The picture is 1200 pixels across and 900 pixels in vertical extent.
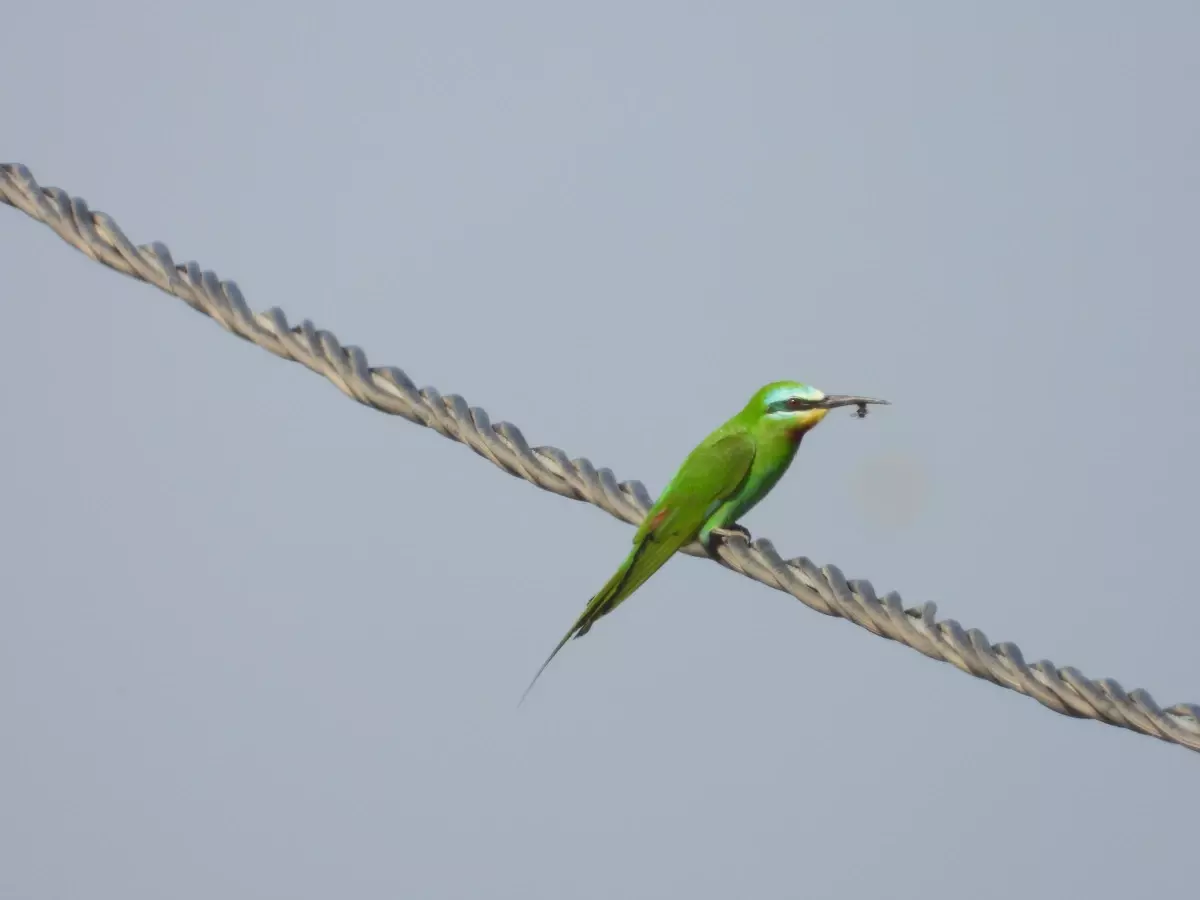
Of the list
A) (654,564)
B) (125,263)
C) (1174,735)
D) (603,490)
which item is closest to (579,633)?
(654,564)

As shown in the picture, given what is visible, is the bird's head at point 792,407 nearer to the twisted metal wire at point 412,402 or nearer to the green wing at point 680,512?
the green wing at point 680,512

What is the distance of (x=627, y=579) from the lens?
5.20m

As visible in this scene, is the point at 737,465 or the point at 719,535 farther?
the point at 737,465

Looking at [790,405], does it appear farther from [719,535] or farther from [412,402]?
[412,402]

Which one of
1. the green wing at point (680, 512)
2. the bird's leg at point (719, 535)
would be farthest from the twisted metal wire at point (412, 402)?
the bird's leg at point (719, 535)

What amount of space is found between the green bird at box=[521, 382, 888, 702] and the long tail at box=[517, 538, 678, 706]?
5 centimetres

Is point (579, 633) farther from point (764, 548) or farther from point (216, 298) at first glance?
point (216, 298)

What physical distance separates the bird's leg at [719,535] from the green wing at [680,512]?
5cm

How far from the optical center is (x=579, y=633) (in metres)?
4.89

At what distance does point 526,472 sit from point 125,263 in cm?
99

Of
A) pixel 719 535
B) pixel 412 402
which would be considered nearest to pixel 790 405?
pixel 719 535

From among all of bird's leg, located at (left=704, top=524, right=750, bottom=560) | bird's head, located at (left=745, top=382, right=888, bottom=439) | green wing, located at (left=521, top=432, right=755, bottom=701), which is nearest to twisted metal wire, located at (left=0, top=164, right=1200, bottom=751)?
green wing, located at (left=521, top=432, right=755, bottom=701)

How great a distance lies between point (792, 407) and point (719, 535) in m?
0.63

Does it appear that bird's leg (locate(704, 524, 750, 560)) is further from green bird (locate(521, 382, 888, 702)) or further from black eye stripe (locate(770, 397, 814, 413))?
black eye stripe (locate(770, 397, 814, 413))
